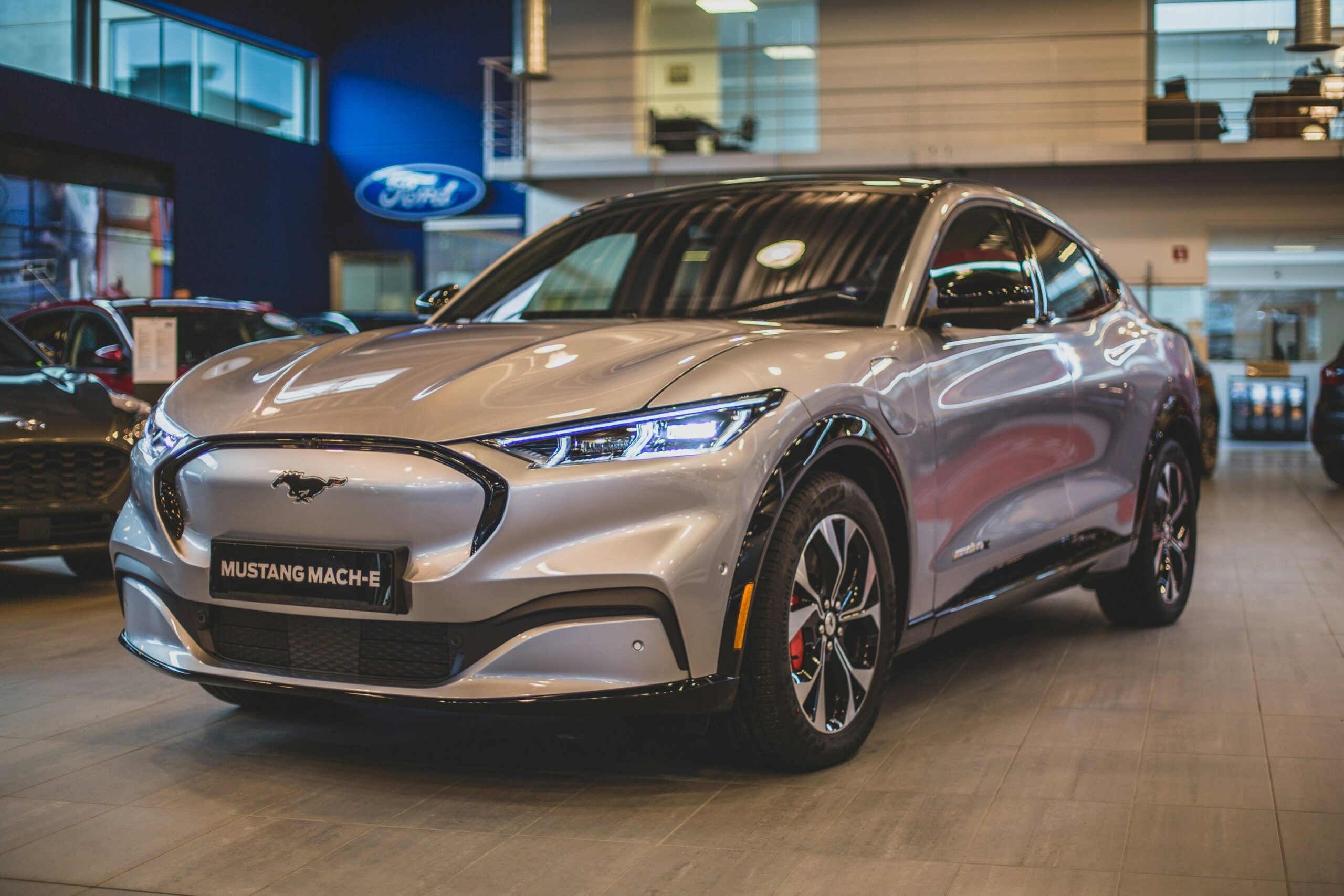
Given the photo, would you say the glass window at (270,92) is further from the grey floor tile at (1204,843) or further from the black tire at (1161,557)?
the grey floor tile at (1204,843)

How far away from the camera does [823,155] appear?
1905cm

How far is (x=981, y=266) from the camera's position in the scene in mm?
4371

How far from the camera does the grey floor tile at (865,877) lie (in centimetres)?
266

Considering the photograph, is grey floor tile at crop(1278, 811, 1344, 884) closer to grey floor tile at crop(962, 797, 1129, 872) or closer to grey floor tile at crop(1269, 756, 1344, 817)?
grey floor tile at crop(1269, 756, 1344, 817)

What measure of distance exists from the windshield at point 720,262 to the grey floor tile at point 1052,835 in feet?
4.51

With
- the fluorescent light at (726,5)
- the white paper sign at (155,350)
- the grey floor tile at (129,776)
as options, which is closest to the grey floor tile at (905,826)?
the grey floor tile at (129,776)

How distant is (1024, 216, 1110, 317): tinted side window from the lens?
4840mm

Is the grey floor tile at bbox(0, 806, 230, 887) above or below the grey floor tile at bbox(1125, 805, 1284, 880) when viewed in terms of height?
below

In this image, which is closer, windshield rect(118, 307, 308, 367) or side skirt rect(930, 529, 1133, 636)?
side skirt rect(930, 529, 1133, 636)

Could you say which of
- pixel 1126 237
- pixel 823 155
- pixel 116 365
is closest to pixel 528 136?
pixel 823 155

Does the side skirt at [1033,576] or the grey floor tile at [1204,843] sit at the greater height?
the side skirt at [1033,576]

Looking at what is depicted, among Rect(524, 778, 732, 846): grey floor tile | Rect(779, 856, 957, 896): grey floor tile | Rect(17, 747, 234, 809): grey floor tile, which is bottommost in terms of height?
Rect(17, 747, 234, 809): grey floor tile

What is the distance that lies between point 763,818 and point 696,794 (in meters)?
0.24

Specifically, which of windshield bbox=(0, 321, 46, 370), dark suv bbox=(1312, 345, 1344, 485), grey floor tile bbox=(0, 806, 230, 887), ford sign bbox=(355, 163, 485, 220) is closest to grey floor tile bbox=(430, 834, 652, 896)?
grey floor tile bbox=(0, 806, 230, 887)
